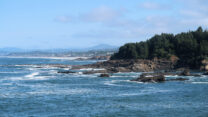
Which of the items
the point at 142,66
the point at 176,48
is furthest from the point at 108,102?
the point at 176,48

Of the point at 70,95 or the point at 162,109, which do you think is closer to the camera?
the point at 162,109

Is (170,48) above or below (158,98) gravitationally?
above

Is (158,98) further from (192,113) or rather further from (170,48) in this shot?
(170,48)

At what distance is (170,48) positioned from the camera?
99500 millimetres

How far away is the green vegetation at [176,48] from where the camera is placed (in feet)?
287

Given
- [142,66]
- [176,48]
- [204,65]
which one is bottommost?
[204,65]

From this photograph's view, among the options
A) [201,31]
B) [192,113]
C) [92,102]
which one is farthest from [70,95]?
[201,31]

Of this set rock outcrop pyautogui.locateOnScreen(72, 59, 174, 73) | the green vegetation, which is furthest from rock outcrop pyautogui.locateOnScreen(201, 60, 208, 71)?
rock outcrop pyautogui.locateOnScreen(72, 59, 174, 73)

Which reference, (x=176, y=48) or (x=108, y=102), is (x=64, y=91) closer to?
(x=108, y=102)

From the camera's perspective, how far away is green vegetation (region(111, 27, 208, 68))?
287ft

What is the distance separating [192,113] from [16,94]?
80.2ft

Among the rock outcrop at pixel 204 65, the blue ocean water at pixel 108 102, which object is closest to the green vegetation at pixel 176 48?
the rock outcrop at pixel 204 65

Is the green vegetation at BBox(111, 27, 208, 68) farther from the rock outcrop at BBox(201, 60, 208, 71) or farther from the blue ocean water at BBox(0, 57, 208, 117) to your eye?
the blue ocean water at BBox(0, 57, 208, 117)

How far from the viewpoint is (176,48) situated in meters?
99.6
